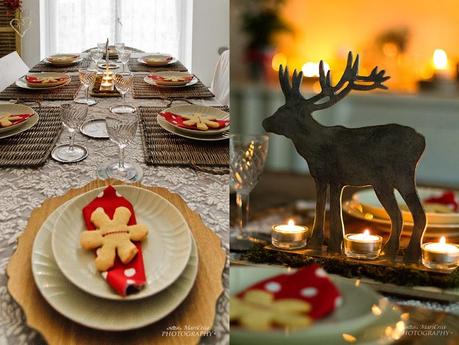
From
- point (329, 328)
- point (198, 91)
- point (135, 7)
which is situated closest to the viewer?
point (329, 328)

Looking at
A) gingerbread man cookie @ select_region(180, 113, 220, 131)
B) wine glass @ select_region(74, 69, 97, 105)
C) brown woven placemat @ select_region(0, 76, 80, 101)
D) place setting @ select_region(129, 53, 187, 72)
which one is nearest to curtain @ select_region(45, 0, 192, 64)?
place setting @ select_region(129, 53, 187, 72)

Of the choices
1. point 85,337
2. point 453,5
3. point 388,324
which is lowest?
point 85,337

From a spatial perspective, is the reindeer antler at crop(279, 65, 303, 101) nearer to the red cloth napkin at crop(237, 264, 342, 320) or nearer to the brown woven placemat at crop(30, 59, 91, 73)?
the red cloth napkin at crop(237, 264, 342, 320)

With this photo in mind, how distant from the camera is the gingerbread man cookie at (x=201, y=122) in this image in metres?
1.26

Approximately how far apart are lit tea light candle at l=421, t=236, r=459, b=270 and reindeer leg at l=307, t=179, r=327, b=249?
0.14ft

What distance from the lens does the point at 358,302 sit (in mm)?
196

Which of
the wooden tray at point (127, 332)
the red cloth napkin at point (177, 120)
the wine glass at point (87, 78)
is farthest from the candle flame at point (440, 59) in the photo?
the wine glass at point (87, 78)

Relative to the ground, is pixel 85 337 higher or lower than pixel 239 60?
lower

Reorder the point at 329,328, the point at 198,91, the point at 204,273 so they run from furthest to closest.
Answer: the point at 198,91, the point at 204,273, the point at 329,328

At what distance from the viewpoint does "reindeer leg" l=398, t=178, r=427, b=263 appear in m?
0.24

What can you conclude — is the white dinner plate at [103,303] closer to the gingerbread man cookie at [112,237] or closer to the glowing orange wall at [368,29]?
the gingerbread man cookie at [112,237]

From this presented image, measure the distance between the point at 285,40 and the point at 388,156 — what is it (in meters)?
0.08

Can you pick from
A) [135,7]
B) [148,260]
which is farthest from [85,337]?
[135,7]

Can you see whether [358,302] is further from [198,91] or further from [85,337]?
[198,91]
